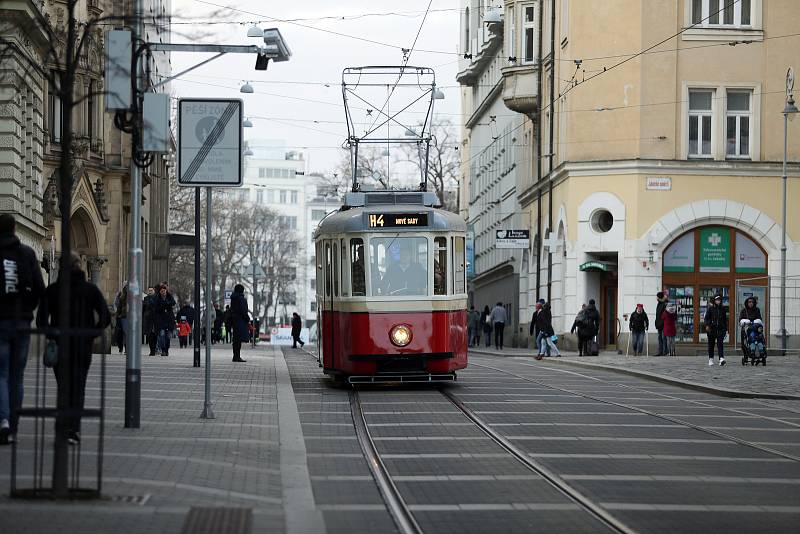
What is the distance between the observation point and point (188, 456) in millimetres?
13789

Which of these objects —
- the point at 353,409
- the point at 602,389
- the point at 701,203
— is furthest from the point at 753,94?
the point at 353,409

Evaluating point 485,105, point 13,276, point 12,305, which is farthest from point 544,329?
point 485,105

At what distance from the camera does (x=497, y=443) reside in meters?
16.6

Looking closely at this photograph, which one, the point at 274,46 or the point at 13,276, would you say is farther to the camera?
the point at 274,46

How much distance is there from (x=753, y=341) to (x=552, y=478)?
24522 millimetres

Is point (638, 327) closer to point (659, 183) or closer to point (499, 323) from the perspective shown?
point (659, 183)

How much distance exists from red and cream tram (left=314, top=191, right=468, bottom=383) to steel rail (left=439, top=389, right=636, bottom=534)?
3586 mm

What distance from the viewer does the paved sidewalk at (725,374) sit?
86.0ft

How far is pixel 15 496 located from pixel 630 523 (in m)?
4.21

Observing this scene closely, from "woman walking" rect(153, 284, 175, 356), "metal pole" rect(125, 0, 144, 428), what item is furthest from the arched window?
"metal pole" rect(125, 0, 144, 428)

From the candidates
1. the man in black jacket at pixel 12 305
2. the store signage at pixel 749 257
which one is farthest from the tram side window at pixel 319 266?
the store signage at pixel 749 257

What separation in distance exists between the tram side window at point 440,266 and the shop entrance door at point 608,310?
27.1 m

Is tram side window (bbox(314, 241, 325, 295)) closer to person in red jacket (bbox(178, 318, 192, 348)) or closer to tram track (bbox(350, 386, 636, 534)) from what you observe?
tram track (bbox(350, 386, 636, 534))

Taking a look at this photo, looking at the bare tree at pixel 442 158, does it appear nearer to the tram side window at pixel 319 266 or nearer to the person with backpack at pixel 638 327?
the person with backpack at pixel 638 327
